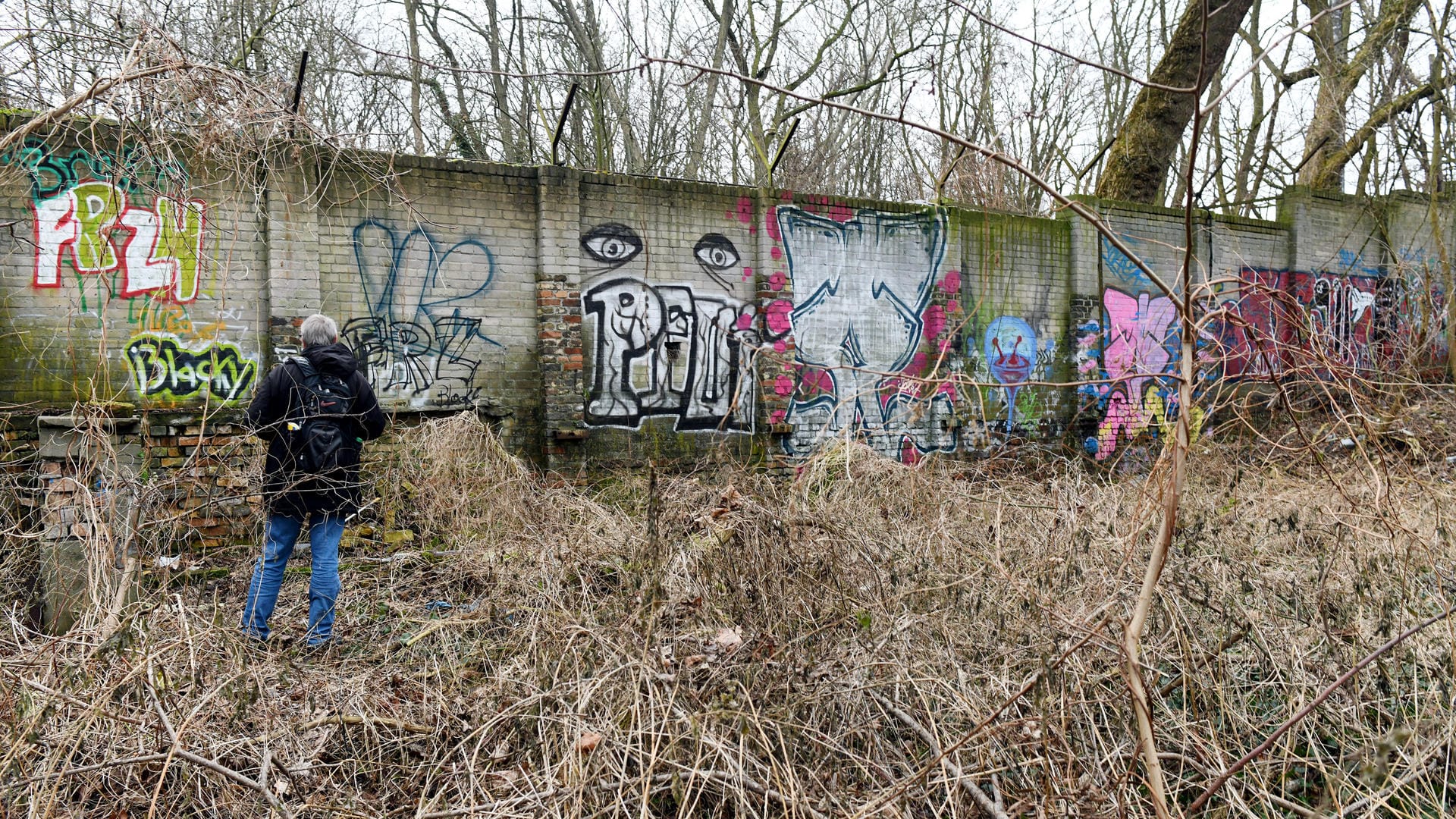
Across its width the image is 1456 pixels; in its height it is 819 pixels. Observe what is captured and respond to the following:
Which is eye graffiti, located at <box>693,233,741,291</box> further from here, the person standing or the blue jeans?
the blue jeans

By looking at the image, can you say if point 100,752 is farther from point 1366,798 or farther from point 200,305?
point 200,305

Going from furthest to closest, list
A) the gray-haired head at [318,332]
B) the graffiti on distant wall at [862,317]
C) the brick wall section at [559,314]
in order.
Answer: the graffiti on distant wall at [862,317] → the brick wall section at [559,314] → the gray-haired head at [318,332]

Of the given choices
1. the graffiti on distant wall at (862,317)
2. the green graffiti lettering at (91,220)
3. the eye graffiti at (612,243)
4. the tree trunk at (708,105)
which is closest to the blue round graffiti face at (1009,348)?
the graffiti on distant wall at (862,317)

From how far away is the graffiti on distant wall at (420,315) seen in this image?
7.27m

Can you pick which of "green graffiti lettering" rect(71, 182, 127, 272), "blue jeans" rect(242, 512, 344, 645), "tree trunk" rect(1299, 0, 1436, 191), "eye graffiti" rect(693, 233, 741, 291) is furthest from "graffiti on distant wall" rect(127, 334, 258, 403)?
"tree trunk" rect(1299, 0, 1436, 191)

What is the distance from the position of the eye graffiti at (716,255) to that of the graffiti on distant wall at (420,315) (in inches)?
79.7

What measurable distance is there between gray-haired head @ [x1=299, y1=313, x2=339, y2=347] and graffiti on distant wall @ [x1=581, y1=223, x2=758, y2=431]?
3496 mm

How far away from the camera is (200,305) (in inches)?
264

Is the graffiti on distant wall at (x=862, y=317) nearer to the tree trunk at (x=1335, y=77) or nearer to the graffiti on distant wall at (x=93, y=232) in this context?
the graffiti on distant wall at (x=93, y=232)

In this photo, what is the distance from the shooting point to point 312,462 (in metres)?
4.36

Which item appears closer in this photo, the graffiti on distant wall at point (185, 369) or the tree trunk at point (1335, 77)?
the graffiti on distant wall at point (185, 369)

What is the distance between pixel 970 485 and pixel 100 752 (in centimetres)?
465

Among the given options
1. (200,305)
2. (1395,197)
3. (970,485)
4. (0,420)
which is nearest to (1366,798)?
(970,485)

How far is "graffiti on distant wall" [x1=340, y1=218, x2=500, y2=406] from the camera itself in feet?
23.9
